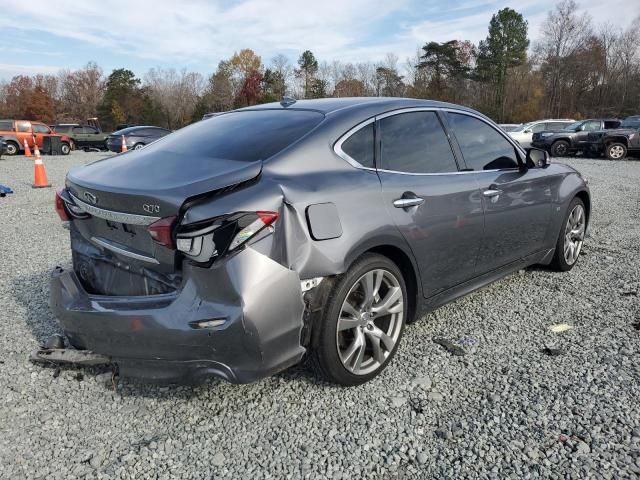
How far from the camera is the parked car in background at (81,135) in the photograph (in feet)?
89.6

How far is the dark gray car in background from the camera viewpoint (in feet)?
7.45

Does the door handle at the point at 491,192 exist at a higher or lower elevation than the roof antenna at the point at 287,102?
lower

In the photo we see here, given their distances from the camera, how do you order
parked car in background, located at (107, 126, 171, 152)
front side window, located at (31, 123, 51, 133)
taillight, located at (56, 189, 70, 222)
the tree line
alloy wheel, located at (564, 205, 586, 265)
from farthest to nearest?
the tree line < front side window, located at (31, 123, 51, 133) < parked car in background, located at (107, 126, 171, 152) < alloy wheel, located at (564, 205, 586, 265) < taillight, located at (56, 189, 70, 222)

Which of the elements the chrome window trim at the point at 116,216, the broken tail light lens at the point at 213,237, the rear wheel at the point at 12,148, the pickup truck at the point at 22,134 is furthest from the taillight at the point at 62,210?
the rear wheel at the point at 12,148

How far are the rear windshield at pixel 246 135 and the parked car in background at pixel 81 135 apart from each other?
88.6 ft

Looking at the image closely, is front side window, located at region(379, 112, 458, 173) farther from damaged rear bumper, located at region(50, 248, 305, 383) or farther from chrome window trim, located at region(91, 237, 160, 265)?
chrome window trim, located at region(91, 237, 160, 265)

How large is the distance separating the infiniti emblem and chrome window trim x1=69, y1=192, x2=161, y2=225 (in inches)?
1.2

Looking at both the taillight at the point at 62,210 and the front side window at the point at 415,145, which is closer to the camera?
the taillight at the point at 62,210

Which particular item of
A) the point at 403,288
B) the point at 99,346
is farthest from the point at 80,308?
the point at 403,288

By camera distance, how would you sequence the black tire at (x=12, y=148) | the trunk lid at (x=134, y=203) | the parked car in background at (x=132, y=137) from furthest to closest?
the black tire at (x=12, y=148) < the parked car in background at (x=132, y=137) < the trunk lid at (x=134, y=203)

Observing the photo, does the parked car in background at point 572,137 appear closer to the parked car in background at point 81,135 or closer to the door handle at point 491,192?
the door handle at point 491,192

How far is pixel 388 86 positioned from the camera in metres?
65.6

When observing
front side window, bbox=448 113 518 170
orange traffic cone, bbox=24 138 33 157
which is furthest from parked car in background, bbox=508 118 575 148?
orange traffic cone, bbox=24 138 33 157

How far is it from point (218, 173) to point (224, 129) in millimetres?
863
